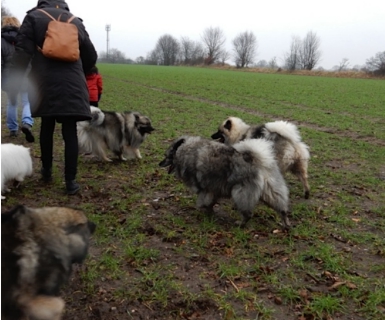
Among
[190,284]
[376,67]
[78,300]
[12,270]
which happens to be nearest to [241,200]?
[190,284]

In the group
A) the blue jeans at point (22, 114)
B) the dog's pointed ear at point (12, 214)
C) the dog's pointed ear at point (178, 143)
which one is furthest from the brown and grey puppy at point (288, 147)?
the blue jeans at point (22, 114)

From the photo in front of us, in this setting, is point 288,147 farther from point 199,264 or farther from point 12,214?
point 12,214

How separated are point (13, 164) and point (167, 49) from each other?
9026 cm

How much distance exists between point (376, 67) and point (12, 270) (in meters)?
51.4

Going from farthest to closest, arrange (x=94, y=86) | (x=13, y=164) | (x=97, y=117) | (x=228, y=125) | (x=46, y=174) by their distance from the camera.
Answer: (x=94, y=86), (x=97, y=117), (x=228, y=125), (x=46, y=174), (x=13, y=164)

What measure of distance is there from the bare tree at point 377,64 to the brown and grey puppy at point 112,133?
4350cm

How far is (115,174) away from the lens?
512cm

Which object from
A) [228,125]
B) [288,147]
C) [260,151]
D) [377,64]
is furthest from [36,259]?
[377,64]

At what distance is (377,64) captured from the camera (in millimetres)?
46406

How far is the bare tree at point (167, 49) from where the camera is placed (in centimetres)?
8806

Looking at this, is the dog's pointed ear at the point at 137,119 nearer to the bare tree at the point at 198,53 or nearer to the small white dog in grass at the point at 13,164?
the small white dog in grass at the point at 13,164

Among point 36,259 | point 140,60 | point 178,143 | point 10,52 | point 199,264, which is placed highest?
point 140,60

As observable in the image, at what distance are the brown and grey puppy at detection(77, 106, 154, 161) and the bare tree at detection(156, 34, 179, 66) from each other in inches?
3308

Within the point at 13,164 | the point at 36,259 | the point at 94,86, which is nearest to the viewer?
the point at 36,259
